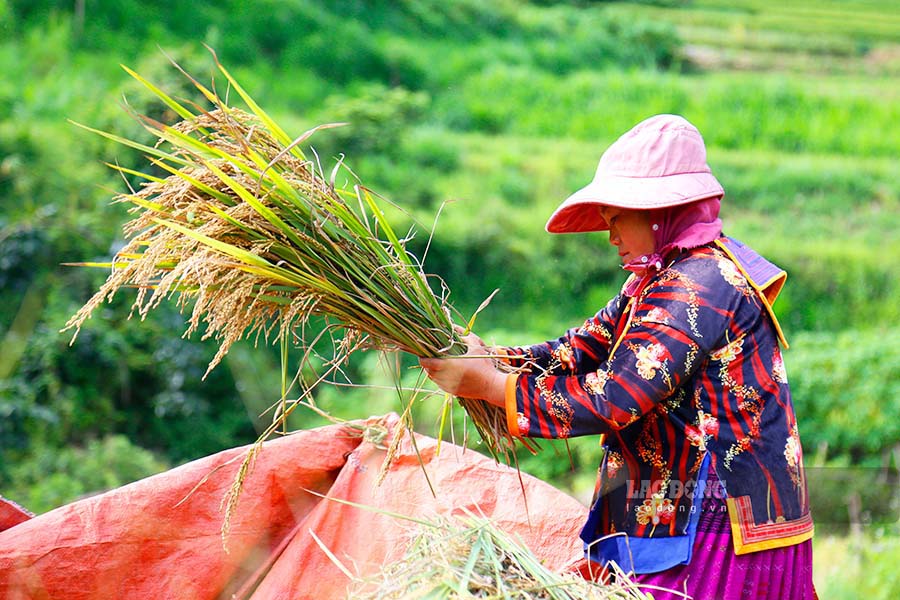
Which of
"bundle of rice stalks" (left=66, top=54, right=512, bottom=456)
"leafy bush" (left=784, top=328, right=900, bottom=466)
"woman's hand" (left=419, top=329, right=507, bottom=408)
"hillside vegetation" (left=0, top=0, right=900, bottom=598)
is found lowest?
"leafy bush" (left=784, top=328, right=900, bottom=466)

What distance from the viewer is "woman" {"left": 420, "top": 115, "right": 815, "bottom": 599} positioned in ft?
5.51

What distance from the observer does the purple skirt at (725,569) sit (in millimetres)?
1712

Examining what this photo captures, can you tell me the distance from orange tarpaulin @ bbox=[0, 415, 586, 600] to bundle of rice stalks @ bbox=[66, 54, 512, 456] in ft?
1.76

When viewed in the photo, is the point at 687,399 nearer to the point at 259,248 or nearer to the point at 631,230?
the point at 631,230

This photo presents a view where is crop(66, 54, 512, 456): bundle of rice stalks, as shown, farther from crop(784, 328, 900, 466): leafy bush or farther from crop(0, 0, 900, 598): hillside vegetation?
crop(784, 328, 900, 466): leafy bush

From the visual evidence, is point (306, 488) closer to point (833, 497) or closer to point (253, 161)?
point (253, 161)

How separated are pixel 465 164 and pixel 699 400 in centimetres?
642

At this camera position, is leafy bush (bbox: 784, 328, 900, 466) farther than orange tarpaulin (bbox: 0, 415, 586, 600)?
Yes

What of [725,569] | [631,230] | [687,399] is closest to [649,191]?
[631,230]

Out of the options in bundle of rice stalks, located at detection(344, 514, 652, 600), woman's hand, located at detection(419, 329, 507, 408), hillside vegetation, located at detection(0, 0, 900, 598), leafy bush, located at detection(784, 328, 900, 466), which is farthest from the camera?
leafy bush, located at detection(784, 328, 900, 466)

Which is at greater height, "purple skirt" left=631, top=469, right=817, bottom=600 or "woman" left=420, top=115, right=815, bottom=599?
"woman" left=420, top=115, right=815, bottom=599

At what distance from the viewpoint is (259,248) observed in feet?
5.53

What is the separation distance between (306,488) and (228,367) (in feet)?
11.6

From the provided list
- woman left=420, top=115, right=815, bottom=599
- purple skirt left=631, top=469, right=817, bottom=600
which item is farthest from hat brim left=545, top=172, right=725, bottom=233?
purple skirt left=631, top=469, right=817, bottom=600
